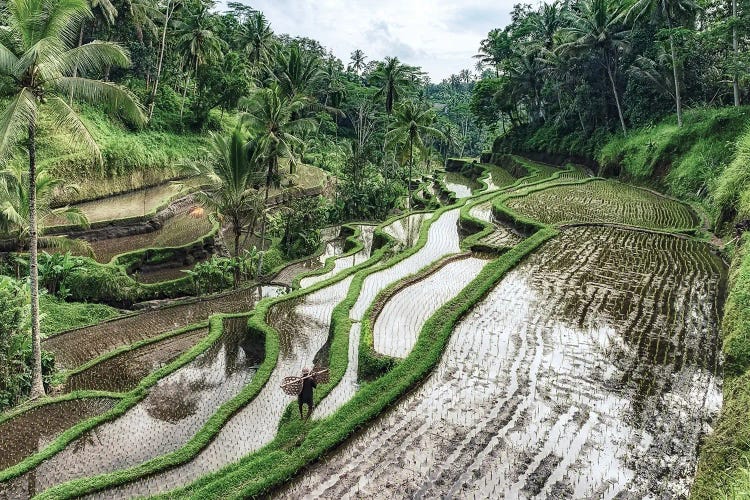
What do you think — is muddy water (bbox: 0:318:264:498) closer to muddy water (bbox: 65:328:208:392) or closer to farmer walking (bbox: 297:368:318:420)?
muddy water (bbox: 65:328:208:392)

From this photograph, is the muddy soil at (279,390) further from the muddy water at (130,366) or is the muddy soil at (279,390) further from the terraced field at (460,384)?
the muddy water at (130,366)

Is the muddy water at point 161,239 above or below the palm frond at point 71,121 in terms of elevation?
below

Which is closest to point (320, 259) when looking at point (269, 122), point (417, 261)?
point (417, 261)

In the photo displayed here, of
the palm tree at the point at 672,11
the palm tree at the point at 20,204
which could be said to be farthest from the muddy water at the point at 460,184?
the palm tree at the point at 20,204

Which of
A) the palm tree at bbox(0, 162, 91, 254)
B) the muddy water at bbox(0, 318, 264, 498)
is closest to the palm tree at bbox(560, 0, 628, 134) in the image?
the muddy water at bbox(0, 318, 264, 498)

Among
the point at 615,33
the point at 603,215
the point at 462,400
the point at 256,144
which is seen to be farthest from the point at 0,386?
the point at 615,33

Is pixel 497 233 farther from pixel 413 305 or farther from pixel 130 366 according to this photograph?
pixel 130 366

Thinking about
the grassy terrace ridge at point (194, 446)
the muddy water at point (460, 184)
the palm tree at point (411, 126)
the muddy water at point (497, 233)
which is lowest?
the grassy terrace ridge at point (194, 446)
